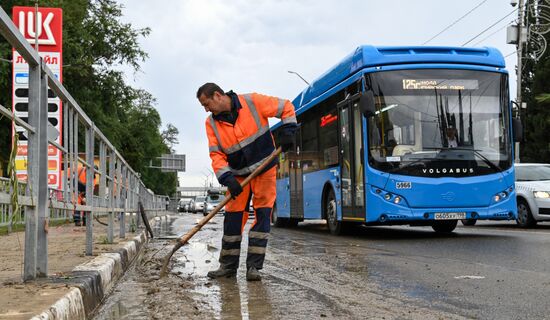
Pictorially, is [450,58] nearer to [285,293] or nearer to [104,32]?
[285,293]

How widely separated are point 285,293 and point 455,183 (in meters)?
6.10

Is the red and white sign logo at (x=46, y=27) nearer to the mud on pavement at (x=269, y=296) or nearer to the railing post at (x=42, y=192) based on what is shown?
the mud on pavement at (x=269, y=296)


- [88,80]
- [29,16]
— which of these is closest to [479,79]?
[29,16]

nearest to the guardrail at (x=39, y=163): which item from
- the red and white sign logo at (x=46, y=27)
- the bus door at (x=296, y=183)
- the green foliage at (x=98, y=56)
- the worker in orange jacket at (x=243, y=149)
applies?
the worker in orange jacket at (x=243, y=149)

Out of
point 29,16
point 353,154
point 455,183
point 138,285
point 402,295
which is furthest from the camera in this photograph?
point 29,16

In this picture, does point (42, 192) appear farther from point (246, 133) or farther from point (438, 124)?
point (438, 124)

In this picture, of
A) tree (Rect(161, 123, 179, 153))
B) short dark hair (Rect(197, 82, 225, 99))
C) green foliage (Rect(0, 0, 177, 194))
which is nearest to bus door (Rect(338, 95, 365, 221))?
short dark hair (Rect(197, 82, 225, 99))

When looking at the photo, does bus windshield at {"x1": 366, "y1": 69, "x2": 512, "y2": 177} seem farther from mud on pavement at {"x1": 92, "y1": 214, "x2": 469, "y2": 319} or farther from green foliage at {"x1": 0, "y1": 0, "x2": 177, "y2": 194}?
green foliage at {"x1": 0, "y1": 0, "x2": 177, "y2": 194}

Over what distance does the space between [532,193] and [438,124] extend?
4439 millimetres

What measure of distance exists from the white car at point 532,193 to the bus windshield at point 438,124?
3.32 meters

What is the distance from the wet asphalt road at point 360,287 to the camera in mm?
4008

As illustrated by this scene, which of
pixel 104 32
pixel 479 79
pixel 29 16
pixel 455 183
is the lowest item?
pixel 455 183

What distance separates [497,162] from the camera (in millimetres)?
10258

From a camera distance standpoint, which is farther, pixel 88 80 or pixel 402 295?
pixel 88 80
